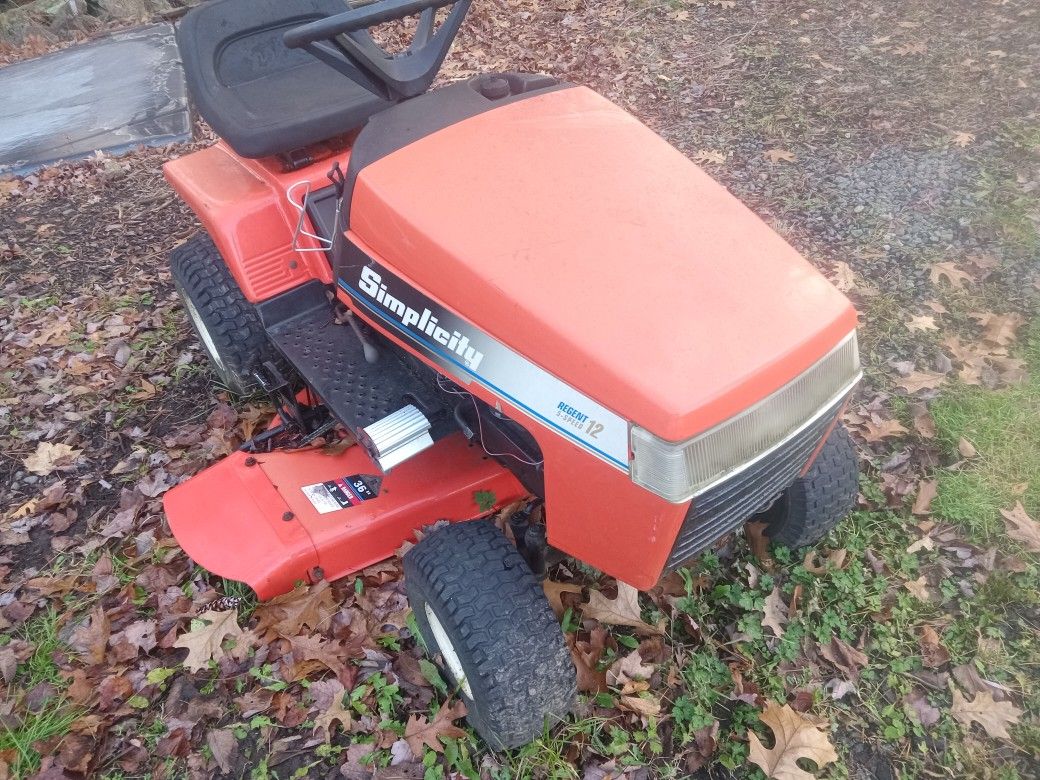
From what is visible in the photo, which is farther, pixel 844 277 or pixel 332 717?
pixel 844 277

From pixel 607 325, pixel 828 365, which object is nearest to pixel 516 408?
pixel 607 325

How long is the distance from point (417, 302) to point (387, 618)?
1.02m

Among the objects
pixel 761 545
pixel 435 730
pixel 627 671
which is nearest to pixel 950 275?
pixel 761 545

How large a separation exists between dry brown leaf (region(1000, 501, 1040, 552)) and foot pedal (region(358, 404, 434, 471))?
1836 mm

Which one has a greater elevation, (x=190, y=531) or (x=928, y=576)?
(x=190, y=531)

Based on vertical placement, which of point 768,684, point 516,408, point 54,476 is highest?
point 516,408

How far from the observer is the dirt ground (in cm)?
200

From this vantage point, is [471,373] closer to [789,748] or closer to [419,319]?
[419,319]

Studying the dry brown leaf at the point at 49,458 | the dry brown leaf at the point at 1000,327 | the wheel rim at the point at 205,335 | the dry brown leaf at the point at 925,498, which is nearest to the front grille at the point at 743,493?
the dry brown leaf at the point at 925,498

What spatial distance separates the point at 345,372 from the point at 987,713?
6.48 ft

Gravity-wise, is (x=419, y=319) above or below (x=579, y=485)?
above

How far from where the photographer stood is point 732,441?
1.48 m

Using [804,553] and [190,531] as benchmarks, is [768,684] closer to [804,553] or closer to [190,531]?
[804,553]

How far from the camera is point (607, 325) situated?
1.49m
